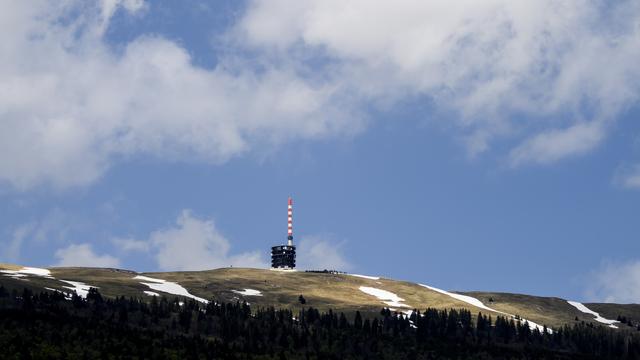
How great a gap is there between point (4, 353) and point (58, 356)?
9683mm

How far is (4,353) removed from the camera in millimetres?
197000

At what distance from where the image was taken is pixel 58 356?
7825 inches
